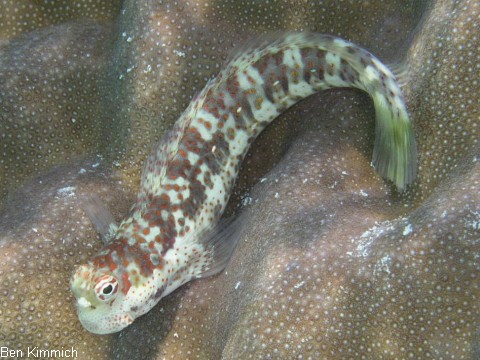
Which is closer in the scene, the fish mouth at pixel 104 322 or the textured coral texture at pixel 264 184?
the textured coral texture at pixel 264 184

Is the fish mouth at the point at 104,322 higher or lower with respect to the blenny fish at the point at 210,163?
lower

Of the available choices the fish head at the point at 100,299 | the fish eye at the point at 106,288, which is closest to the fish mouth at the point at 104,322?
the fish head at the point at 100,299

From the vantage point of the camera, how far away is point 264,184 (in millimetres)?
2891

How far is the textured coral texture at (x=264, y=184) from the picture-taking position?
205 centimetres

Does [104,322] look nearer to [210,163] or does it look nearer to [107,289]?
[107,289]

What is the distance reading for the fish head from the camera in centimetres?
241

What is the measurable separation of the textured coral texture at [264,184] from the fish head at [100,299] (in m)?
0.25

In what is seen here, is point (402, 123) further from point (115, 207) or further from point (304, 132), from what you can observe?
point (115, 207)

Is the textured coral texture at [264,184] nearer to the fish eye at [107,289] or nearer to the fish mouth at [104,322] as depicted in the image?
the fish mouth at [104,322]

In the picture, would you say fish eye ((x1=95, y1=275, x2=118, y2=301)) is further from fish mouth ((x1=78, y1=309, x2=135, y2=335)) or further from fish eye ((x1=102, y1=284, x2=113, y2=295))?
fish mouth ((x1=78, y1=309, x2=135, y2=335))

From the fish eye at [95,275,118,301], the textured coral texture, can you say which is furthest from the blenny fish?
the textured coral texture

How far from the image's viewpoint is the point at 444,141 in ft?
7.74

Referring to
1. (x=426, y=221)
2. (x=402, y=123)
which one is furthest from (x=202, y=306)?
(x=402, y=123)

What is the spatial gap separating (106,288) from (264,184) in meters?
1.16
